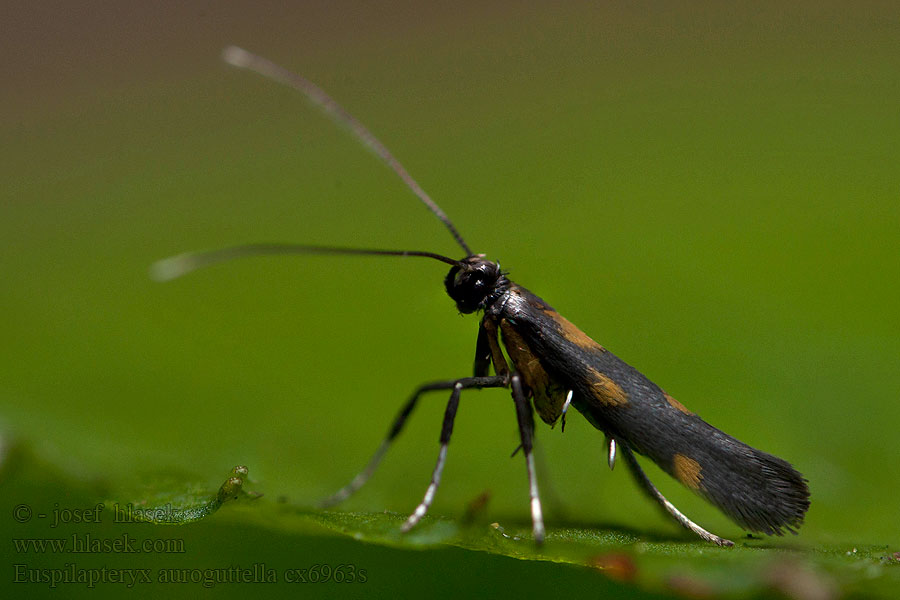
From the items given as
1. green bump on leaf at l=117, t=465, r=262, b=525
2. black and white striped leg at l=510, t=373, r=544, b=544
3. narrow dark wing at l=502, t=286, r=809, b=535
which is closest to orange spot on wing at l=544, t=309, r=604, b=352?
narrow dark wing at l=502, t=286, r=809, b=535

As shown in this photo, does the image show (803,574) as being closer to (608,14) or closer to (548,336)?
(548,336)

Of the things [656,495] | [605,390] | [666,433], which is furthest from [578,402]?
[656,495]

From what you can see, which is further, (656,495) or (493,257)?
(493,257)

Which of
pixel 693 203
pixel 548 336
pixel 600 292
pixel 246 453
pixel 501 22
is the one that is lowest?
pixel 246 453

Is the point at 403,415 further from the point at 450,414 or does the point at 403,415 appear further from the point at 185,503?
the point at 185,503

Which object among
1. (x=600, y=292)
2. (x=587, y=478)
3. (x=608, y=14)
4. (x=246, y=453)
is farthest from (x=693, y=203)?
(x=608, y=14)

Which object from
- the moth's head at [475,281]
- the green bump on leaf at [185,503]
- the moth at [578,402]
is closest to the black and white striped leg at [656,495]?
the moth at [578,402]

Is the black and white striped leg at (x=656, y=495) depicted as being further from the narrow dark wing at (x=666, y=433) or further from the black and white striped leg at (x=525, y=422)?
the black and white striped leg at (x=525, y=422)

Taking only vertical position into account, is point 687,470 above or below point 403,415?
above
